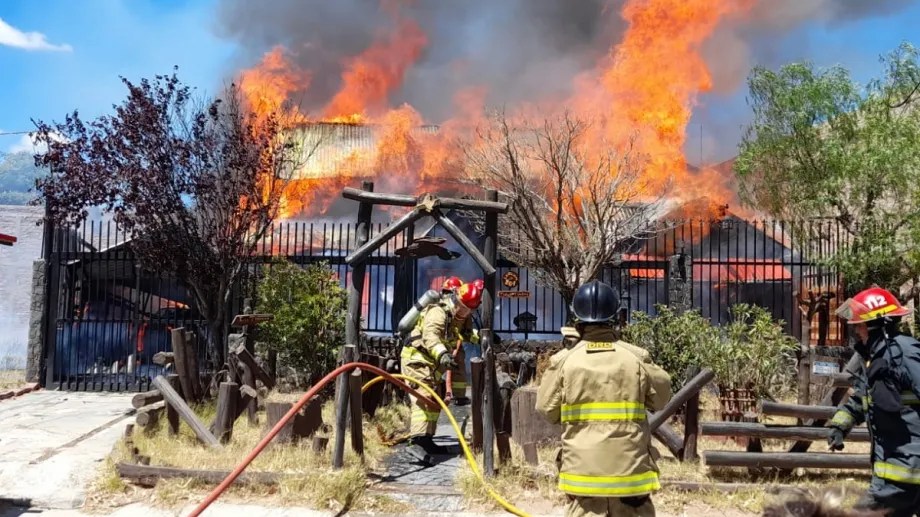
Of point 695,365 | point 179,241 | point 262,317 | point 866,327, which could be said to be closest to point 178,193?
point 179,241

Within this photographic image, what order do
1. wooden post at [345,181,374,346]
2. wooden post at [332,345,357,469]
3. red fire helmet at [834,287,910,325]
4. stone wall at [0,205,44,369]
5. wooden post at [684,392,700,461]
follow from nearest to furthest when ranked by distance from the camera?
red fire helmet at [834,287,910,325] < wooden post at [332,345,357,469] < wooden post at [684,392,700,461] < wooden post at [345,181,374,346] < stone wall at [0,205,44,369]

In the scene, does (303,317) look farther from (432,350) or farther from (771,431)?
(771,431)

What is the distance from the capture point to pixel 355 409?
6.34 m

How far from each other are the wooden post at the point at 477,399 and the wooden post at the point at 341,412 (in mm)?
1140

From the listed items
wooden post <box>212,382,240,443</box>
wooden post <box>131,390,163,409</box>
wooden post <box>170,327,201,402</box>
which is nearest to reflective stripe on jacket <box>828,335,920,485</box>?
wooden post <box>212,382,240,443</box>

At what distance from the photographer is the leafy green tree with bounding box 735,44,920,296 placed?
11617mm

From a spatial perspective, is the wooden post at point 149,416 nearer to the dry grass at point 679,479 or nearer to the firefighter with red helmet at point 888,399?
the dry grass at point 679,479

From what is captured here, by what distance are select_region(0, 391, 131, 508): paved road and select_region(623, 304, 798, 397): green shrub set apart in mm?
6837

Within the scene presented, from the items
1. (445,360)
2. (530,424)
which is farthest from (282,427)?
(530,424)

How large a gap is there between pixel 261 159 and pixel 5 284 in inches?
322

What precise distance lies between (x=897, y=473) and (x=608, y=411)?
75.5 inches

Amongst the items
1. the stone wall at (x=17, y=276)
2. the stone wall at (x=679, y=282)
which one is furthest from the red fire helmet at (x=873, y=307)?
the stone wall at (x=17, y=276)

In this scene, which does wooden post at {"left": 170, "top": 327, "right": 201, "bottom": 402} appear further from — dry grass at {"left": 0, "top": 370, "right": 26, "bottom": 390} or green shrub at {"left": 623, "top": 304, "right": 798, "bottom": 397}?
green shrub at {"left": 623, "top": 304, "right": 798, "bottom": 397}

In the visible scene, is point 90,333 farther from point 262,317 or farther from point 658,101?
point 658,101
